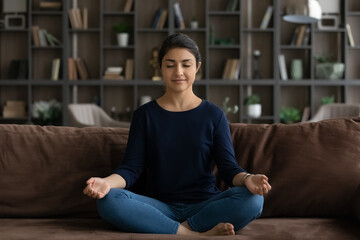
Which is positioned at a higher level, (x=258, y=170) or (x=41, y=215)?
(x=258, y=170)

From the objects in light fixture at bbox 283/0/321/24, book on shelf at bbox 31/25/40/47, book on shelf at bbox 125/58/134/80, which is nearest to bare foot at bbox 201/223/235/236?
light fixture at bbox 283/0/321/24

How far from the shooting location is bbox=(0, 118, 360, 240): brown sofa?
1.74 m

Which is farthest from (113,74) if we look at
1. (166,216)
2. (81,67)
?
(166,216)

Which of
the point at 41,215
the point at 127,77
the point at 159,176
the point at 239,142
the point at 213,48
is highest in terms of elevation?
the point at 213,48

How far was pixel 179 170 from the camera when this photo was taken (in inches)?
69.1

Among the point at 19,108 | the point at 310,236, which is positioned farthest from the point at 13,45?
the point at 310,236

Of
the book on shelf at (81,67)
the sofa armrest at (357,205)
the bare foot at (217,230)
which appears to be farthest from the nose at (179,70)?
the book on shelf at (81,67)

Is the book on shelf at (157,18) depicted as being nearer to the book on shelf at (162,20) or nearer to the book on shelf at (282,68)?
the book on shelf at (162,20)

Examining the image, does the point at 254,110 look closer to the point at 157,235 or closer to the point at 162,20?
the point at 162,20

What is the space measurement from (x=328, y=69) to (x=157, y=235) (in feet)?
17.2

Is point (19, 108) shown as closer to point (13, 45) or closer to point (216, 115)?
point (13, 45)

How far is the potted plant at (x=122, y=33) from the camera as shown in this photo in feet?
20.2

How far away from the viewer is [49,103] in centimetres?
612

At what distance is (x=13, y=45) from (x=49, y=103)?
3.32ft
